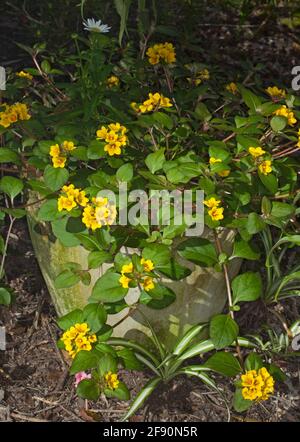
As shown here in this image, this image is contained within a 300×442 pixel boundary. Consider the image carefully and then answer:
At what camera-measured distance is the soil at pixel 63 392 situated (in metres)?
1.90

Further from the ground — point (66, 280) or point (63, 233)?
point (63, 233)

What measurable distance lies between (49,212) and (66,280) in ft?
0.56

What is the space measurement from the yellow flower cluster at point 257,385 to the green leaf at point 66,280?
0.46 metres

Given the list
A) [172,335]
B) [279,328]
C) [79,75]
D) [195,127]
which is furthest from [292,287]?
[79,75]

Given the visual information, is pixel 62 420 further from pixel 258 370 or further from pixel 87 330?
pixel 258 370

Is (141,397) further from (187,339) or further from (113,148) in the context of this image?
(113,148)

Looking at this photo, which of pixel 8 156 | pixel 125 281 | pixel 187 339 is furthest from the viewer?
pixel 187 339

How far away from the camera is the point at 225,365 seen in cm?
162

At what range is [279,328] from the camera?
7.12 ft

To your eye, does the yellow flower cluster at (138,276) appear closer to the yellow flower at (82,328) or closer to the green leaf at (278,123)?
the yellow flower at (82,328)

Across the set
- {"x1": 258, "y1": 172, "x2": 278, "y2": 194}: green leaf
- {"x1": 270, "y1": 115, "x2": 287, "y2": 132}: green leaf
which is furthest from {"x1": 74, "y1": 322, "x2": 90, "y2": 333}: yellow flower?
{"x1": 270, "y1": 115, "x2": 287, "y2": 132}: green leaf

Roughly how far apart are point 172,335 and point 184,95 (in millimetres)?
697

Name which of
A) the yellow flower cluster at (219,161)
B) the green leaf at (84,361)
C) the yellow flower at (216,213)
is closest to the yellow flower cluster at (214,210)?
the yellow flower at (216,213)

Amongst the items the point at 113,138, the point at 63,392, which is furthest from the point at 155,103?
the point at 63,392
